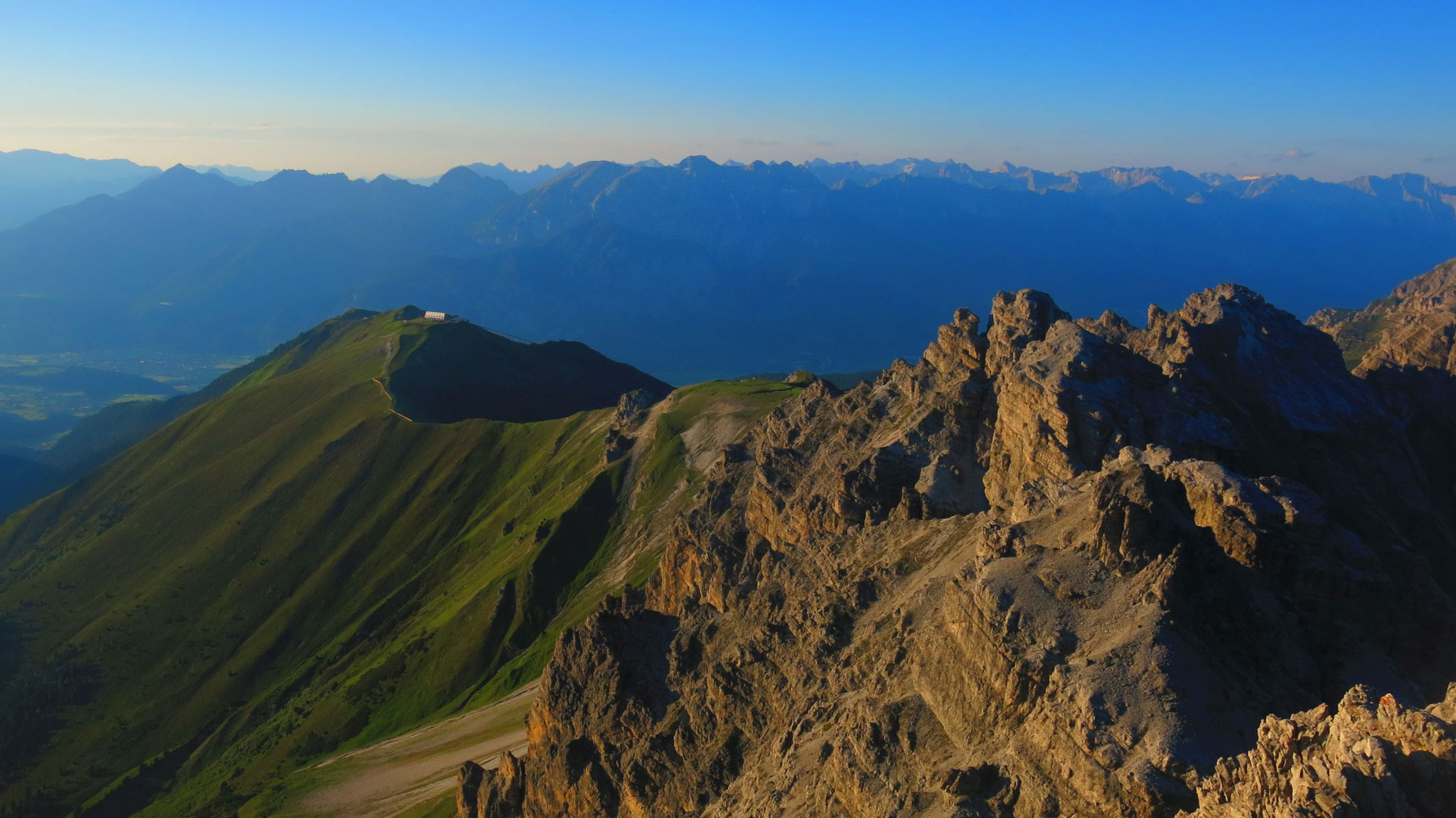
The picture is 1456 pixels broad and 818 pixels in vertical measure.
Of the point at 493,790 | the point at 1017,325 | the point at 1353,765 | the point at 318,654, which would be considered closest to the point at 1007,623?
the point at 1353,765

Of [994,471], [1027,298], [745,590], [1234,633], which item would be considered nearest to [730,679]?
[745,590]

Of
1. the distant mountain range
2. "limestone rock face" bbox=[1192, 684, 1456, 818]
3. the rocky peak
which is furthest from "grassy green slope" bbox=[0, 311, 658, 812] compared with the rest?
"limestone rock face" bbox=[1192, 684, 1456, 818]

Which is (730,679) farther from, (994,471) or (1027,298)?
(1027,298)

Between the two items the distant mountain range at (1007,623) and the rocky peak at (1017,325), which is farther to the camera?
the rocky peak at (1017,325)

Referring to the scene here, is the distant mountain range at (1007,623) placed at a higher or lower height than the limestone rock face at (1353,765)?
lower

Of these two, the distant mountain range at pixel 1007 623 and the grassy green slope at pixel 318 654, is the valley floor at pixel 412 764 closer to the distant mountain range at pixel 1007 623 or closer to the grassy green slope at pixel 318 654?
the distant mountain range at pixel 1007 623

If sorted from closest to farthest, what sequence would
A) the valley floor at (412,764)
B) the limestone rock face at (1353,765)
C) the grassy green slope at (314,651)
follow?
the limestone rock face at (1353,765)
the valley floor at (412,764)
the grassy green slope at (314,651)

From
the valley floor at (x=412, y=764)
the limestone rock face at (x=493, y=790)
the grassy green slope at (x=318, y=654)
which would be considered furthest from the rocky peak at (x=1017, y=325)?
the grassy green slope at (x=318, y=654)
